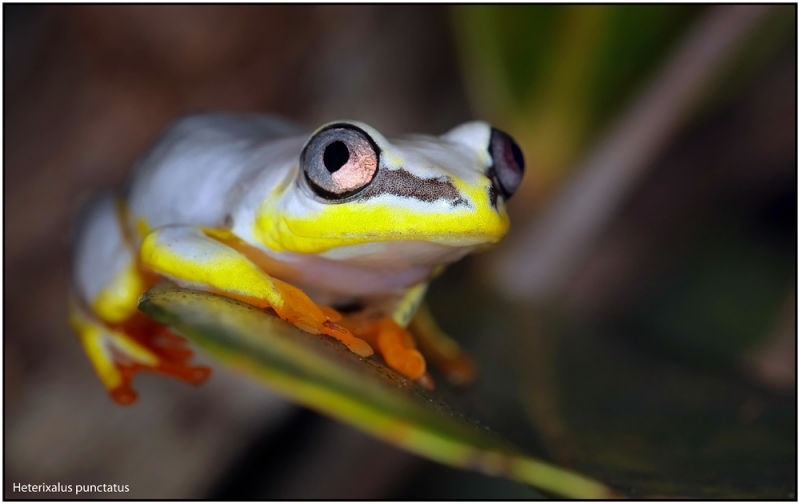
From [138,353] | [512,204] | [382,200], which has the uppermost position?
[512,204]

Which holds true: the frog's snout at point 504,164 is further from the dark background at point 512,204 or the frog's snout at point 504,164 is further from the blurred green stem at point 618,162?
the blurred green stem at point 618,162

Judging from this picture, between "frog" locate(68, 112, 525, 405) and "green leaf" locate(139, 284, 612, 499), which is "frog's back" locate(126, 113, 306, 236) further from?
"green leaf" locate(139, 284, 612, 499)

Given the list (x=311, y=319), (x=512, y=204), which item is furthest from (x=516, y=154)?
(x=512, y=204)

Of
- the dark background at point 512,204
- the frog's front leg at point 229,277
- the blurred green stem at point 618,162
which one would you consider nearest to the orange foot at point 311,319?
the frog's front leg at point 229,277

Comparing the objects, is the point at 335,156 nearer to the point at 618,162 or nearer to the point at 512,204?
the point at 618,162

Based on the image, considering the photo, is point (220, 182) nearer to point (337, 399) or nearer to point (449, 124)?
point (337, 399)
